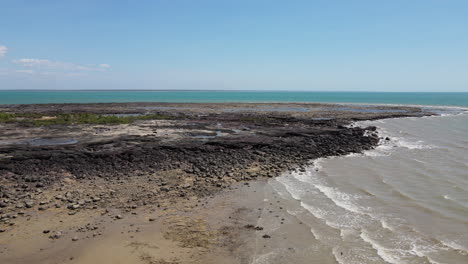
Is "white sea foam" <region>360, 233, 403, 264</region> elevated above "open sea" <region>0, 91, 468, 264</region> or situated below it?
below

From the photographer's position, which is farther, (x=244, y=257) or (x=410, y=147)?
(x=410, y=147)

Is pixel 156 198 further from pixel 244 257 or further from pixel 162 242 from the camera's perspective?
pixel 244 257

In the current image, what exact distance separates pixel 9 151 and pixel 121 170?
7755 mm

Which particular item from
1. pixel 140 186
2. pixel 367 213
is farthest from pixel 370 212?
pixel 140 186

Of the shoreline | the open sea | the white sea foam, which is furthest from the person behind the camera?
the shoreline

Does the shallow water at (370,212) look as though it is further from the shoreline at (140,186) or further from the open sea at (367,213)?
the shoreline at (140,186)

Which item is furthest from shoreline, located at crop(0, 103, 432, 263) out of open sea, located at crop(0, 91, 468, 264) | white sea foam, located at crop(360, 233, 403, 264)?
white sea foam, located at crop(360, 233, 403, 264)

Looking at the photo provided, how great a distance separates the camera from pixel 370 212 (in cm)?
1123

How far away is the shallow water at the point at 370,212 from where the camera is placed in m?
8.38

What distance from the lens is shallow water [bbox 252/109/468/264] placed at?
27.5 feet

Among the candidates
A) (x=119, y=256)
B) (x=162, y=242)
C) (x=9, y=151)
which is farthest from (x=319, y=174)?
(x=9, y=151)

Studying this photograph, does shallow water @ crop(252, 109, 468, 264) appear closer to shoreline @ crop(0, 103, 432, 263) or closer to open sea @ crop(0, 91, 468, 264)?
open sea @ crop(0, 91, 468, 264)

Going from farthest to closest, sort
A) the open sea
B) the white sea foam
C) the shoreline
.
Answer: the shoreline, the open sea, the white sea foam

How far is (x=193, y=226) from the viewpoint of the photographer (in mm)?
9602
